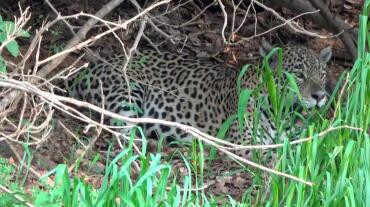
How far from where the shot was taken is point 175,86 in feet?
30.2

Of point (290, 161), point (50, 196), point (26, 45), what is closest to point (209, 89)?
point (26, 45)

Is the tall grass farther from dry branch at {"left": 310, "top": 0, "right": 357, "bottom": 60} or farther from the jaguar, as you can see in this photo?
dry branch at {"left": 310, "top": 0, "right": 357, "bottom": 60}

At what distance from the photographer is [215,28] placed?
10820 mm

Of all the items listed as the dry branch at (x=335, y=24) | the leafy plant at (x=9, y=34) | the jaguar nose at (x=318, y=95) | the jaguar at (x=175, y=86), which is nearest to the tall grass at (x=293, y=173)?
the leafy plant at (x=9, y=34)

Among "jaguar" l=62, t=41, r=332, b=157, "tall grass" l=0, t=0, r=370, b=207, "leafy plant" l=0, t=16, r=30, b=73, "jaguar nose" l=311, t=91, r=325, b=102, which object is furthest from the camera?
"jaguar" l=62, t=41, r=332, b=157

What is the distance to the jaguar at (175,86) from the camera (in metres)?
8.77

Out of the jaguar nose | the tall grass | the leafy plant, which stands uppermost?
the leafy plant

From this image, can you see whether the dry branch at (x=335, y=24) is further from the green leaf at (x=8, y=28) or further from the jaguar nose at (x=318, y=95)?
the green leaf at (x=8, y=28)

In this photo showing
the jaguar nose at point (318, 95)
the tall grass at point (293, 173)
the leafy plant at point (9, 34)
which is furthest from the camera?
the jaguar nose at point (318, 95)

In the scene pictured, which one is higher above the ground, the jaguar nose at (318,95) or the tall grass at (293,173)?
the jaguar nose at (318,95)

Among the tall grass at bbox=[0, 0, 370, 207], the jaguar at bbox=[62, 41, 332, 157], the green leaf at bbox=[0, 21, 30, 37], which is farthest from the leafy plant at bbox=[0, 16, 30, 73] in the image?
the jaguar at bbox=[62, 41, 332, 157]

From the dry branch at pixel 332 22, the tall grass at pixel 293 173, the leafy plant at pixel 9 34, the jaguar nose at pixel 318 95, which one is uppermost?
the dry branch at pixel 332 22

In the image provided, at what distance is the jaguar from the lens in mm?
8773

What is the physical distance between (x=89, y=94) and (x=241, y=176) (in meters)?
2.01
